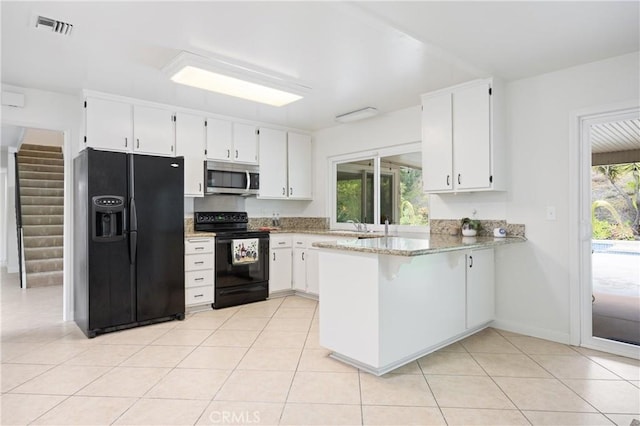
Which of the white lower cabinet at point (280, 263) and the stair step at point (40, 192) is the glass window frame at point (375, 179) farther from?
the stair step at point (40, 192)

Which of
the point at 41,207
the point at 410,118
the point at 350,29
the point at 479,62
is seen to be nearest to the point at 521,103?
the point at 479,62

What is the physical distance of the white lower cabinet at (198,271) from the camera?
4102mm

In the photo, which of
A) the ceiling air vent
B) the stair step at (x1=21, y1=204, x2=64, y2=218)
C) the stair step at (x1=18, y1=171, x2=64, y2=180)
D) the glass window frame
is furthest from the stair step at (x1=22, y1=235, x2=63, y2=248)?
the ceiling air vent

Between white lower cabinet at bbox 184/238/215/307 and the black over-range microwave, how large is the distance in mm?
725

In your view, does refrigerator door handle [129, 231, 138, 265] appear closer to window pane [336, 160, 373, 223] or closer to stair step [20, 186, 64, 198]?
window pane [336, 160, 373, 223]

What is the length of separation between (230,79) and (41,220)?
19.0 ft

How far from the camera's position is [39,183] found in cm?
718

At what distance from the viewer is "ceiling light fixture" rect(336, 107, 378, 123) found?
439cm

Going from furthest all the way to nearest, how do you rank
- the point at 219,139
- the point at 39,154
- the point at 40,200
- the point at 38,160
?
the point at 39,154
the point at 38,160
the point at 40,200
the point at 219,139

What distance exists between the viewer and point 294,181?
545cm

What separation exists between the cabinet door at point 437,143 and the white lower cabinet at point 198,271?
100 inches

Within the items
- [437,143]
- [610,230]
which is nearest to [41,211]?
[437,143]

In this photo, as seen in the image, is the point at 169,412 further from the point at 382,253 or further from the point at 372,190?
the point at 372,190

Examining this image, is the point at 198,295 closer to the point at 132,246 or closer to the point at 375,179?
the point at 132,246
